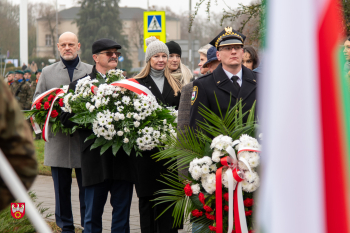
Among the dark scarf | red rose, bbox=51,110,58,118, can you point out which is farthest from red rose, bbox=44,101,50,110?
the dark scarf

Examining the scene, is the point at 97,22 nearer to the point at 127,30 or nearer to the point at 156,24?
the point at 127,30

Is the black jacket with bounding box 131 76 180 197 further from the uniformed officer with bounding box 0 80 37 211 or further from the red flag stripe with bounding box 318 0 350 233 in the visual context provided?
the red flag stripe with bounding box 318 0 350 233

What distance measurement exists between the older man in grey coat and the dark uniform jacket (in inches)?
77.8

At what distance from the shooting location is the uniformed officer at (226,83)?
13.0 ft

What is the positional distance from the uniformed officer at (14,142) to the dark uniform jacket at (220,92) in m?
2.43

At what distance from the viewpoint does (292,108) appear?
1.03 meters

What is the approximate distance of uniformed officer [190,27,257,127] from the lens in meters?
3.96

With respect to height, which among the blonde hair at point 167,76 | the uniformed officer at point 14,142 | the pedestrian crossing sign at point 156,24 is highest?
the pedestrian crossing sign at point 156,24

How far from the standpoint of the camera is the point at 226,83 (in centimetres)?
406

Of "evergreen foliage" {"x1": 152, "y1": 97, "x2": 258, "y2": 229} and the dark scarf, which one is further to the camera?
the dark scarf

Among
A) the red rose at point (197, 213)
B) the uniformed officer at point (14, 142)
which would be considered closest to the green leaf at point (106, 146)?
the red rose at point (197, 213)

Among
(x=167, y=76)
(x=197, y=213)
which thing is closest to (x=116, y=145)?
(x=167, y=76)

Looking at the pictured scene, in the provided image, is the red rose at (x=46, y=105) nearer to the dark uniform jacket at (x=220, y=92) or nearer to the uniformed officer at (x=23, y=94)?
the dark uniform jacket at (x=220, y=92)

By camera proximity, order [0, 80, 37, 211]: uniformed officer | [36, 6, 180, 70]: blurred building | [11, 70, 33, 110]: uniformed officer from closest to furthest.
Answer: [0, 80, 37, 211]: uniformed officer
[11, 70, 33, 110]: uniformed officer
[36, 6, 180, 70]: blurred building
